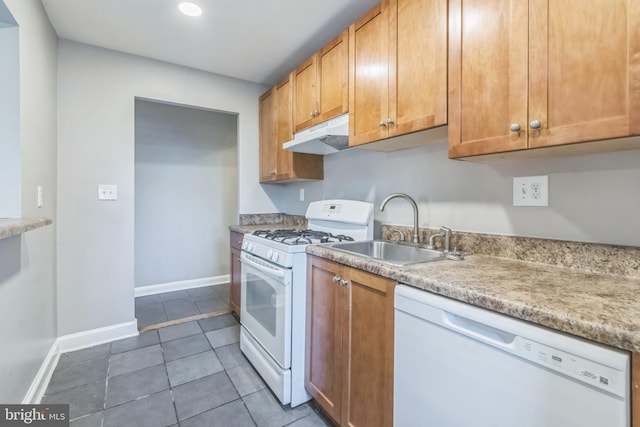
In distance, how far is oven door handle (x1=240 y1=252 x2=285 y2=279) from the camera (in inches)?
64.6

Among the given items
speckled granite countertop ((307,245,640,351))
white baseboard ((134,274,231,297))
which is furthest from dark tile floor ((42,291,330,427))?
white baseboard ((134,274,231,297))

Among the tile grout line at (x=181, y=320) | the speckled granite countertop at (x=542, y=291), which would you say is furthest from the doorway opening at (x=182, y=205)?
the speckled granite countertop at (x=542, y=291)

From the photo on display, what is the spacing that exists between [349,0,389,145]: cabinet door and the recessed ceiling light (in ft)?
3.18

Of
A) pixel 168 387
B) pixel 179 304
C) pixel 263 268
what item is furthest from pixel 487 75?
pixel 179 304

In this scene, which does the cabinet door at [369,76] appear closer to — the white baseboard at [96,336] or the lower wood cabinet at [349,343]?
the lower wood cabinet at [349,343]

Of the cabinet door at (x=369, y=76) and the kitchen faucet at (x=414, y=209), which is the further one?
the kitchen faucet at (x=414, y=209)

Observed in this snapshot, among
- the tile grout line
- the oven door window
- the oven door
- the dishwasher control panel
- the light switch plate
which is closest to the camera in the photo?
the dishwasher control panel

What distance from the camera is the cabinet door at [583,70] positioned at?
79cm

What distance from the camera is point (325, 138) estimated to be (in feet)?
6.40

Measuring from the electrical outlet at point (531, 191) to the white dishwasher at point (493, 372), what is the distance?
0.70 metres

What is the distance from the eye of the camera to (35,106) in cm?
166

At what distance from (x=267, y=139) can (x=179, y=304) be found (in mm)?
1984

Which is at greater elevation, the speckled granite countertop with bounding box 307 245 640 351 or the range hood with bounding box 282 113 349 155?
the range hood with bounding box 282 113 349 155

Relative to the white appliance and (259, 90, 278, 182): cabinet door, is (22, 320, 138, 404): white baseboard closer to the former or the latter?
the white appliance
